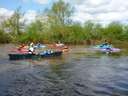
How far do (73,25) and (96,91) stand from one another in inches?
3120

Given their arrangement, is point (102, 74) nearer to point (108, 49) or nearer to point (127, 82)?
point (127, 82)

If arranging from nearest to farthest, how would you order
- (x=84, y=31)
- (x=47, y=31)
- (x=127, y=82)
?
(x=127, y=82)
(x=47, y=31)
(x=84, y=31)

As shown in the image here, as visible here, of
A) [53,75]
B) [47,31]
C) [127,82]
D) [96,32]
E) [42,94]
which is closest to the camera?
[42,94]

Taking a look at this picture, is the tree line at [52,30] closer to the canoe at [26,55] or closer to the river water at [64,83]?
the canoe at [26,55]

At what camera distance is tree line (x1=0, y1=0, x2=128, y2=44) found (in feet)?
304

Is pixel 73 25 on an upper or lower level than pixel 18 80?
upper

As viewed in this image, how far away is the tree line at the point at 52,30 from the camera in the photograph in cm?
9256

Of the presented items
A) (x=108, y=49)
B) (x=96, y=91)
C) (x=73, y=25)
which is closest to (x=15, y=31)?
(x=73, y=25)

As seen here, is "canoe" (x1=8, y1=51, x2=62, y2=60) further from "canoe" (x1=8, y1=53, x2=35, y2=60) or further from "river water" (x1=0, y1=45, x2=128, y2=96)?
"river water" (x1=0, y1=45, x2=128, y2=96)

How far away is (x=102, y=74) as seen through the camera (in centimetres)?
2508

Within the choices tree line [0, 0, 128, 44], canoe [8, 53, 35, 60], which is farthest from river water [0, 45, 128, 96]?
tree line [0, 0, 128, 44]

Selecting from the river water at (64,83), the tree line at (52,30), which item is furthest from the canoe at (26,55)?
the tree line at (52,30)

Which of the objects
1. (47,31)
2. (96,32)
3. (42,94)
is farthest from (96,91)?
(96,32)

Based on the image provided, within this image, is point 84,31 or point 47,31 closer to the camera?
point 47,31
